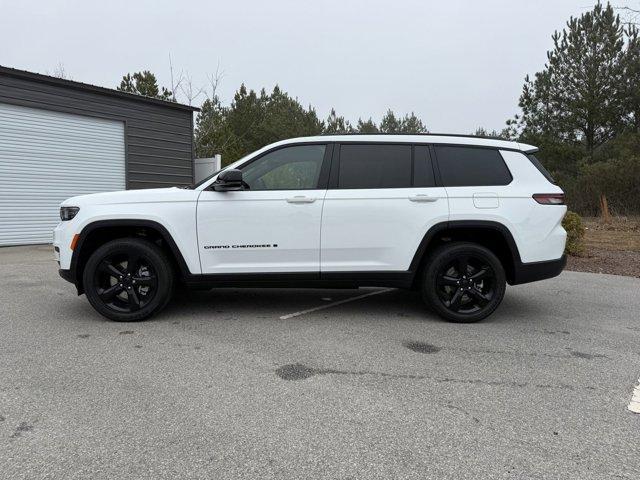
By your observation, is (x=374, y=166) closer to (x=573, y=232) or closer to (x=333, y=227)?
(x=333, y=227)

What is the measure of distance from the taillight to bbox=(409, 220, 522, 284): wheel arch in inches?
17.7

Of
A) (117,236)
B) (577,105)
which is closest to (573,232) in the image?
(117,236)

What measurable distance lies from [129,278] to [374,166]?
2705 mm

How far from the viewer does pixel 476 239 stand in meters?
5.04

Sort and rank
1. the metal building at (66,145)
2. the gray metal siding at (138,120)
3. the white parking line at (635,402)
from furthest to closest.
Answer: the gray metal siding at (138,120) → the metal building at (66,145) → the white parking line at (635,402)

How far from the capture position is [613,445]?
2.61 m

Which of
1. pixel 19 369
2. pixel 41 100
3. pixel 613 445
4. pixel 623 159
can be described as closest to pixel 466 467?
pixel 613 445

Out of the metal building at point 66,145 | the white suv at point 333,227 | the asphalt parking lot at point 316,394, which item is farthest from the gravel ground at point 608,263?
the metal building at point 66,145

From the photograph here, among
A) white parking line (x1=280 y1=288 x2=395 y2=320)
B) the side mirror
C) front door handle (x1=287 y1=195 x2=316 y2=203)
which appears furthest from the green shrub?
the side mirror

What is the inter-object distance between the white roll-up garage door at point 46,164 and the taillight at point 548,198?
476 inches

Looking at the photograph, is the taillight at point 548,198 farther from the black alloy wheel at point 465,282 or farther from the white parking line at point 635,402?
the white parking line at point 635,402

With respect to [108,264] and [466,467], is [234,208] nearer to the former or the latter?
[108,264]

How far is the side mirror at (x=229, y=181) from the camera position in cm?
456

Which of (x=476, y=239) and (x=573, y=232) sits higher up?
(x=476, y=239)
